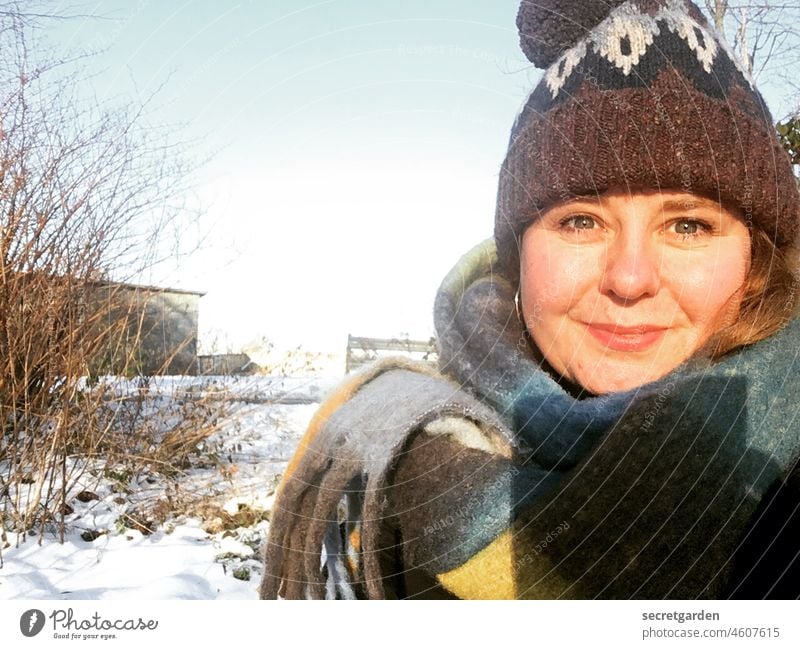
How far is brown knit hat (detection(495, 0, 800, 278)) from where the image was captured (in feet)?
1.97

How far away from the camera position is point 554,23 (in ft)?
2.19

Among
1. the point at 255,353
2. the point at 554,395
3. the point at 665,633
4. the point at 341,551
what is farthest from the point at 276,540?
the point at 665,633

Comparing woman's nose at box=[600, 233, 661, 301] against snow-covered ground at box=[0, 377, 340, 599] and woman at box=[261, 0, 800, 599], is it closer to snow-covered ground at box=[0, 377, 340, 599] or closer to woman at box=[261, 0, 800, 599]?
woman at box=[261, 0, 800, 599]

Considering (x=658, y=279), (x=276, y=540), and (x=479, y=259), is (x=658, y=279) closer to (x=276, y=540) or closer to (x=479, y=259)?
(x=479, y=259)

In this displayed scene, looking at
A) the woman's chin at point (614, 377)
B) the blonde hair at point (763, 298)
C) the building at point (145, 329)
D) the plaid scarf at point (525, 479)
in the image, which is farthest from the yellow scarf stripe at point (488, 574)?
the building at point (145, 329)

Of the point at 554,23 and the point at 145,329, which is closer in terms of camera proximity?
the point at 554,23

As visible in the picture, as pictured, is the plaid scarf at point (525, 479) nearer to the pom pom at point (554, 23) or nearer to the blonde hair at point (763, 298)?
the blonde hair at point (763, 298)

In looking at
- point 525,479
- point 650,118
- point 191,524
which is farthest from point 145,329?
point 650,118

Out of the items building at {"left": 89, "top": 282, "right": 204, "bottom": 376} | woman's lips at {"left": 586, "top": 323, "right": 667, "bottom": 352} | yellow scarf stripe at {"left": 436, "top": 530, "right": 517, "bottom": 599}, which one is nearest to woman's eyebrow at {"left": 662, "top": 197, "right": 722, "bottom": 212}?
woman's lips at {"left": 586, "top": 323, "right": 667, "bottom": 352}

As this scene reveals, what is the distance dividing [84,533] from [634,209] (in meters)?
0.79

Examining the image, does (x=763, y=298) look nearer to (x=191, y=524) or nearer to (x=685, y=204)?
(x=685, y=204)

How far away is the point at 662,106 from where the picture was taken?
606 millimetres

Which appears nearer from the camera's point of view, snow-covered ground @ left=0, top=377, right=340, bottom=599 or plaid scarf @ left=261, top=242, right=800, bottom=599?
Answer: plaid scarf @ left=261, top=242, right=800, bottom=599

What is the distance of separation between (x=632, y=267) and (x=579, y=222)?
0.07 metres
